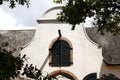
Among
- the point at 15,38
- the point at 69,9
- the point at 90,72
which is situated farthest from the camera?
the point at 15,38

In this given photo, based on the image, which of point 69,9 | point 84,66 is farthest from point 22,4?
point 84,66

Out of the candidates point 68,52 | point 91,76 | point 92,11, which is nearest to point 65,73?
point 68,52

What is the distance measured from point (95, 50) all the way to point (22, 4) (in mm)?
16699

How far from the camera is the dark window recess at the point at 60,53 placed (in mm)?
23328

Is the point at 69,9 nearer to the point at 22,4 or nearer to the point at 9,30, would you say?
the point at 22,4

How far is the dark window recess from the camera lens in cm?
2333

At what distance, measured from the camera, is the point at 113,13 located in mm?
13352

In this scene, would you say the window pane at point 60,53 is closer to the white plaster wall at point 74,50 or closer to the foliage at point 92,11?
the white plaster wall at point 74,50

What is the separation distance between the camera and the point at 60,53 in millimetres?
23672

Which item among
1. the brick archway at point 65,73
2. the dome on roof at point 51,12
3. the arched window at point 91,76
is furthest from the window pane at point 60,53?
the dome on roof at point 51,12

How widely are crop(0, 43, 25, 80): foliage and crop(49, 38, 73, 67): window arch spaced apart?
56.5 ft

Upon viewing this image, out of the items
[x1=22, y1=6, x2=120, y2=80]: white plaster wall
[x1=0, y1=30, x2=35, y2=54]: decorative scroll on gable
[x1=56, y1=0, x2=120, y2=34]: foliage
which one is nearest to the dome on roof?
[x1=22, y1=6, x2=120, y2=80]: white plaster wall

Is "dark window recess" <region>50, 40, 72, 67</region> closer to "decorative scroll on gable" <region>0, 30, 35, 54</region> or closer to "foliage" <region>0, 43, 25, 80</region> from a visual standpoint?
"decorative scroll on gable" <region>0, 30, 35, 54</region>

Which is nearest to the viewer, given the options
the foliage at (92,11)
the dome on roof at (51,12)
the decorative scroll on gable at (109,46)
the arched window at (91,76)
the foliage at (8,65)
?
the foliage at (8,65)
